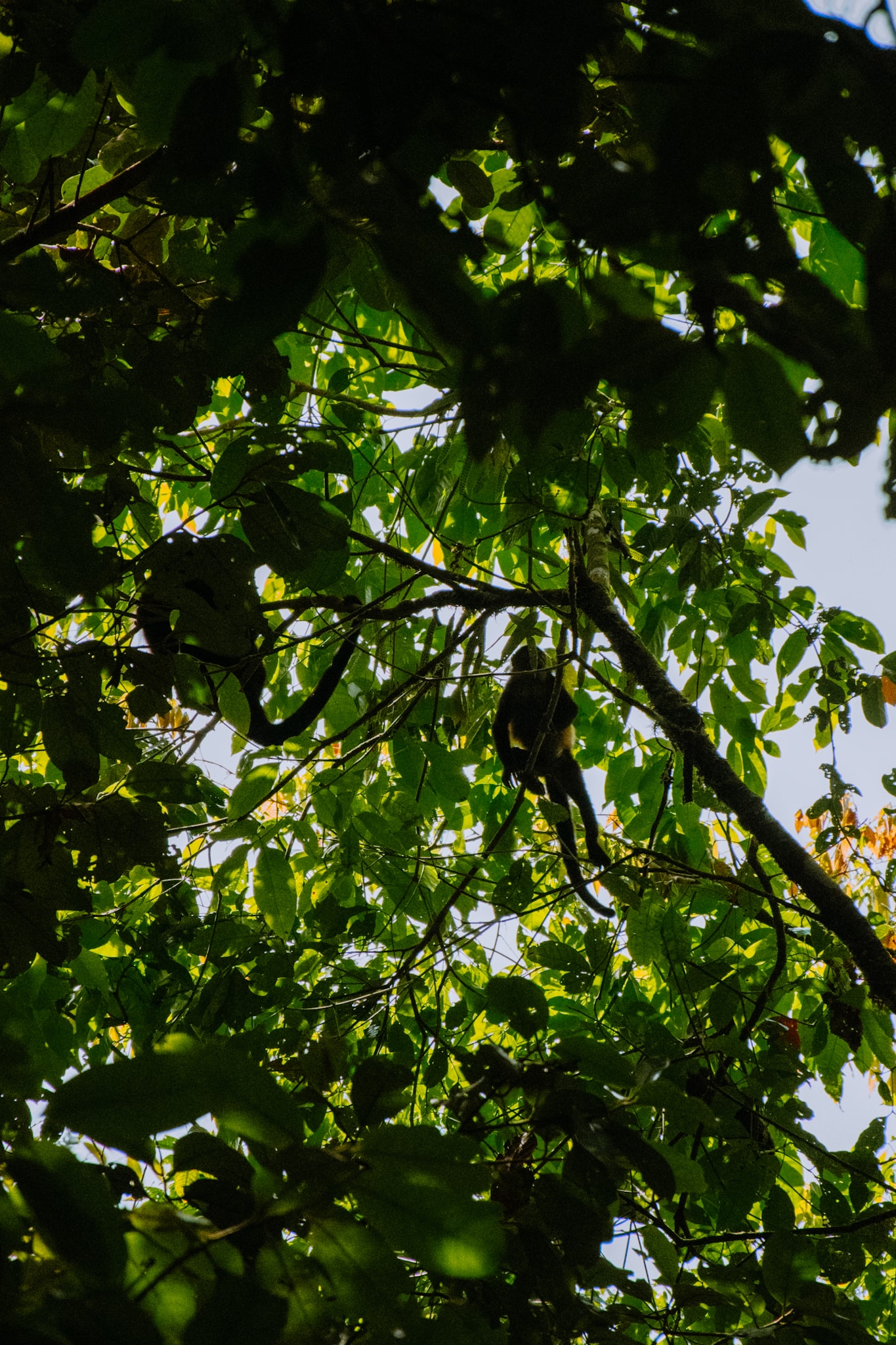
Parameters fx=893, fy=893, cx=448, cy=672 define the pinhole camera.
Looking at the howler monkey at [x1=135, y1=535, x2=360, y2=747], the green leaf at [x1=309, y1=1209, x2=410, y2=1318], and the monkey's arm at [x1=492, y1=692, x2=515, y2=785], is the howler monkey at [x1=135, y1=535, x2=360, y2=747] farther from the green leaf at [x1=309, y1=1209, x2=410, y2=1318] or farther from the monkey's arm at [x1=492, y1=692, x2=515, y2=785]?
the monkey's arm at [x1=492, y1=692, x2=515, y2=785]

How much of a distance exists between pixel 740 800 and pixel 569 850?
20.1 inches

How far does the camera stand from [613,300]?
50cm

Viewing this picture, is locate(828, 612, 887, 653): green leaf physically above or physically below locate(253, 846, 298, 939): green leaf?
above

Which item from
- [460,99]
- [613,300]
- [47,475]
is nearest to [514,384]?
[613,300]

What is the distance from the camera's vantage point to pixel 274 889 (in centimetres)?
177

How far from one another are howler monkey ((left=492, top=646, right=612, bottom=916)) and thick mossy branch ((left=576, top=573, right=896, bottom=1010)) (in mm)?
380

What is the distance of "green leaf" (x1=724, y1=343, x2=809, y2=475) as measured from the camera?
0.51m

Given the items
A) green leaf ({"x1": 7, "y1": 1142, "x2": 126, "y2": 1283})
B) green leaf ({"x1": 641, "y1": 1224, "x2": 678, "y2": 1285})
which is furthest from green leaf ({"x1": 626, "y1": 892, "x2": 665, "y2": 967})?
green leaf ({"x1": 7, "y1": 1142, "x2": 126, "y2": 1283})

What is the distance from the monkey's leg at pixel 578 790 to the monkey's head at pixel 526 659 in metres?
0.29

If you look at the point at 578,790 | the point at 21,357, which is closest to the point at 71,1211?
the point at 21,357

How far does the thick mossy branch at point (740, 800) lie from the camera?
5.57 feet

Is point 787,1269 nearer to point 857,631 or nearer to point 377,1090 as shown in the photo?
point 377,1090

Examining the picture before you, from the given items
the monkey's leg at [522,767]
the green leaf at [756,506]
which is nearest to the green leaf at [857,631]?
the green leaf at [756,506]

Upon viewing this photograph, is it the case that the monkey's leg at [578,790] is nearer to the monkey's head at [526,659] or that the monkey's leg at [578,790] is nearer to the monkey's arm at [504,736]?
the monkey's arm at [504,736]
